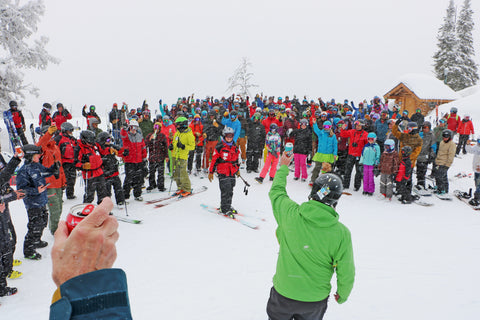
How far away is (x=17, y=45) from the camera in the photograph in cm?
1605

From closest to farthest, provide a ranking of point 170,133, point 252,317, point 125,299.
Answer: point 125,299 < point 252,317 < point 170,133

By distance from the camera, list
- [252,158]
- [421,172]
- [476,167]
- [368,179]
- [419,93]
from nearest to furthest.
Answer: [476,167] < [368,179] < [421,172] < [252,158] < [419,93]

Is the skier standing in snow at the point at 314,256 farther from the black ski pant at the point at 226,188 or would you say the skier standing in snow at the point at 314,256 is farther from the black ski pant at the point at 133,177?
the black ski pant at the point at 133,177

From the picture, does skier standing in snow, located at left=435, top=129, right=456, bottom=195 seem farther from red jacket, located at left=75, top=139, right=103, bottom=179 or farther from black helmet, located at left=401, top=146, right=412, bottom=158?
red jacket, located at left=75, top=139, right=103, bottom=179

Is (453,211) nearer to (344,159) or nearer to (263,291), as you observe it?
(344,159)

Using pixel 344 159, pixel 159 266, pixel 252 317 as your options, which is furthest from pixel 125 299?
pixel 344 159

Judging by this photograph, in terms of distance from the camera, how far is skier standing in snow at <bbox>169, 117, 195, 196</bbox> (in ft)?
29.6

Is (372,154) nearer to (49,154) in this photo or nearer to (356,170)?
(356,170)

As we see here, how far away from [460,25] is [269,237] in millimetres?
41326

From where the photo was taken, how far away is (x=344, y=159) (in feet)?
37.7

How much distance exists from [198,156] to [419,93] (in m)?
17.6

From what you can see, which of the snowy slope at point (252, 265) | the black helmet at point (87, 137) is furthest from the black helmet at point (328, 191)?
the black helmet at point (87, 137)

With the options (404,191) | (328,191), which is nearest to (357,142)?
(404,191)

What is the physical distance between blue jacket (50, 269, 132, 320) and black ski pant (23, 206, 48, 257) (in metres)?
5.03
